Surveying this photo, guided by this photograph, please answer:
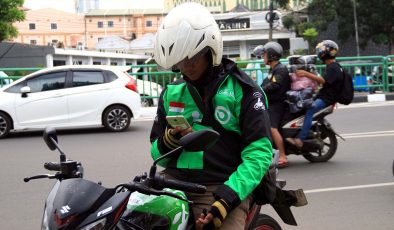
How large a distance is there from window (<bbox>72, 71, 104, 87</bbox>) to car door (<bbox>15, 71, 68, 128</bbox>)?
0.31 m

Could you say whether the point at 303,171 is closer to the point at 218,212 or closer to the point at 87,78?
the point at 218,212

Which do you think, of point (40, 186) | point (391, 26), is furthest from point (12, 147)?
point (391, 26)

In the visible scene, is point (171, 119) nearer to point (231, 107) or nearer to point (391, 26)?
point (231, 107)

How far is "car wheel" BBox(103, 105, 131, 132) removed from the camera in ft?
38.4

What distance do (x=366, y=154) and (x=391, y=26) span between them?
3028 centimetres

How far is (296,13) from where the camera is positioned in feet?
135

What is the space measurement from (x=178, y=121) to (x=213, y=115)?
242 mm

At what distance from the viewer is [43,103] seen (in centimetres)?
1142

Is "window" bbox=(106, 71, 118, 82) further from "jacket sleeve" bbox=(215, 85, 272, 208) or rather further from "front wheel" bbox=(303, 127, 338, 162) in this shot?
"jacket sleeve" bbox=(215, 85, 272, 208)

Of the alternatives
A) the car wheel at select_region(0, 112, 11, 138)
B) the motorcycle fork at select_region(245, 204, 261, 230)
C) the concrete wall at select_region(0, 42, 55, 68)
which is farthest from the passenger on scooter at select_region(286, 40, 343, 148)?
the concrete wall at select_region(0, 42, 55, 68)

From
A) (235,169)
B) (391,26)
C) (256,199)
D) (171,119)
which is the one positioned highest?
(391,26)

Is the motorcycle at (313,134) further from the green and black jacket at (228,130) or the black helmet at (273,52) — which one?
the green and black jacket at (228,130)

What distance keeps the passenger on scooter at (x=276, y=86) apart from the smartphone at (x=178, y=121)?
188 inches

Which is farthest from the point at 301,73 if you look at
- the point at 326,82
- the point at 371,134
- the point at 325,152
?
the point at 371,134
